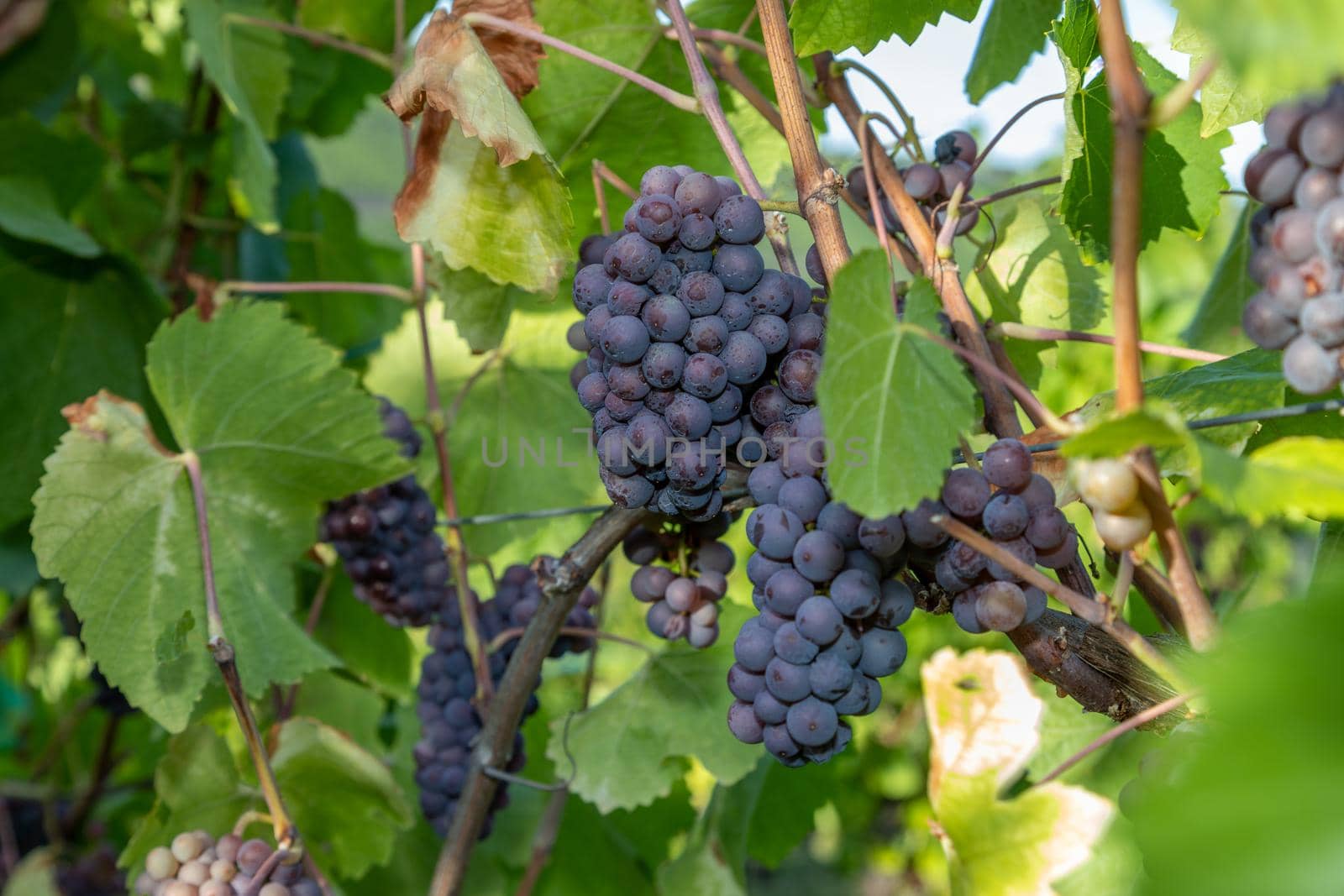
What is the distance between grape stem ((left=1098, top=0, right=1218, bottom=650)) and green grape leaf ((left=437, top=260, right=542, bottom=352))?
56cm

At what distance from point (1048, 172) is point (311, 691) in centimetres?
111

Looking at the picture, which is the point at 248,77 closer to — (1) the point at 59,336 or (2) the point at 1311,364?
(1) the point at 59,336

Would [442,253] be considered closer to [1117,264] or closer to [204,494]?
[204,494]

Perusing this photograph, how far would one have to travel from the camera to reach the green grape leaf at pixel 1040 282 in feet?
3.01

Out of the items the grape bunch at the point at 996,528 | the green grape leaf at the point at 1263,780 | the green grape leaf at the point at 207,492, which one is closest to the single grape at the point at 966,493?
the grape bunch at the point at 996,528

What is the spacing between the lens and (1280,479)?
463mm

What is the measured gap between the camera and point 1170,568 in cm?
52

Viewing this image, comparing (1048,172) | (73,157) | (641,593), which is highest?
(73,157)

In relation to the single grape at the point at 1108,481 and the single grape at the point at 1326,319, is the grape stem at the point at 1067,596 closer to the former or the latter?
the single grape at the point at 1108,481

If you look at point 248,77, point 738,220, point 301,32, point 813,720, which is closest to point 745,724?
point 813,720

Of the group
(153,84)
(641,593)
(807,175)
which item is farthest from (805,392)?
(153,84)

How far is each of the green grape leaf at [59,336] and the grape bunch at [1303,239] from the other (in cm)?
126

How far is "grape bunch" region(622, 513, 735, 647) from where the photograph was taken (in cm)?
85

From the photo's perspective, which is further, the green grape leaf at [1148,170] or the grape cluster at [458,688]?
the grape cluster at [458,688]
